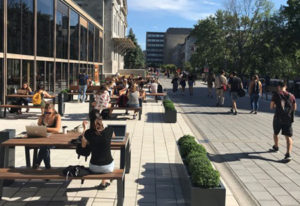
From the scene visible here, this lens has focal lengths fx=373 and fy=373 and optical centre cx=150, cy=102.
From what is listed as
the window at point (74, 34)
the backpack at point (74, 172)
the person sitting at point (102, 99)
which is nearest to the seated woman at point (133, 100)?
the person sitting at point (102, 99)

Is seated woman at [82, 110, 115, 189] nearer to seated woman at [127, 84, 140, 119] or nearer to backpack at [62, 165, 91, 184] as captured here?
backpack at [62, 165, 91, 184]

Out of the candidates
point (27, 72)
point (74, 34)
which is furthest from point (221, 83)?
point (74, 34)

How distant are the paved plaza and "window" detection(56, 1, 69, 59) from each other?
16574 mm

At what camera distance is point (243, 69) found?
54344mm

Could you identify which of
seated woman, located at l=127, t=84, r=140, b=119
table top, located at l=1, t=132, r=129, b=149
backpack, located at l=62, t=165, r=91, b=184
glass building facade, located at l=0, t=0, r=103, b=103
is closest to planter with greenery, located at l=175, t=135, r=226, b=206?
table top, located at l=1, t=132, r=129, b=149

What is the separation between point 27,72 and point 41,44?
10.6 feet

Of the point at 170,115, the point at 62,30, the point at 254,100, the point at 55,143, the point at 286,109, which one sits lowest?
the point at 170,115

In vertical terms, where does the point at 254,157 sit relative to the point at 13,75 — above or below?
below

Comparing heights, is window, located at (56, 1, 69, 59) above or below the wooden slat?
above

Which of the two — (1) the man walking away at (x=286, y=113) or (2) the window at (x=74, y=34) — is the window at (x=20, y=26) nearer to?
(2) the window at (x=74, y=34)

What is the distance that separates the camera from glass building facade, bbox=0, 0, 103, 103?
18.9 m

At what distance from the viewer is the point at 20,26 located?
67.8 feet

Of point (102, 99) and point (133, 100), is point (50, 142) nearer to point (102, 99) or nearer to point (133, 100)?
point (102, 99)

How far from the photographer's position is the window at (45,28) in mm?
23812
